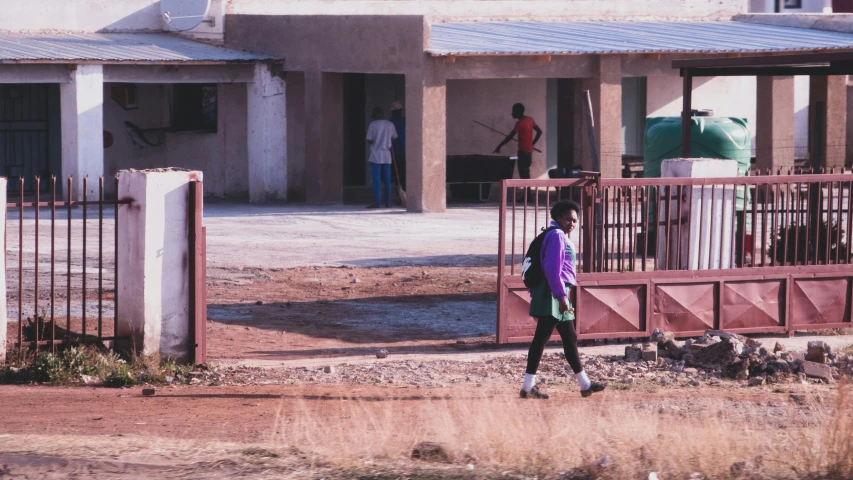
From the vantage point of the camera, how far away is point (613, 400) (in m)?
8.83

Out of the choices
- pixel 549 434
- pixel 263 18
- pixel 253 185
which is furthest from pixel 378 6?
pixel 549 434

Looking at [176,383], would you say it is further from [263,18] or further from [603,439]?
[263,18]

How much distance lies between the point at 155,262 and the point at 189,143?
49.9 ft

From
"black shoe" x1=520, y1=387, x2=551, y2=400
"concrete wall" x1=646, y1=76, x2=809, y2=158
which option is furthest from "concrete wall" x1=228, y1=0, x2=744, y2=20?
"black shoe" x1=520, y1=387, x2=551, y2=400

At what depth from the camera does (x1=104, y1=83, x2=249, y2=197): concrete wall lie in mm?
23938

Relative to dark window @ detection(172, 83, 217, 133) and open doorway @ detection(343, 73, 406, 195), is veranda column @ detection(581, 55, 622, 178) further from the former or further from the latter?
dark window @ detection(172, 83, 217, 133)

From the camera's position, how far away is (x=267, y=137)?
22.6m

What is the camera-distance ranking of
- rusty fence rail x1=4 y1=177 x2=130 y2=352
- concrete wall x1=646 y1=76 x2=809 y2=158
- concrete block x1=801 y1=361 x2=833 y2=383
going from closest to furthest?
rusty fence rail x1=4 y1=177 x2=130 y2=352 < concrete block x1=801 y1=361 x2=833 y2=383 < concrete wall x1=646 y1=76 x2=809 y2=158

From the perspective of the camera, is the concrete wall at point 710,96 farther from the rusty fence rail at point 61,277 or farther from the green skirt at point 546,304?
the green skirt at point 546,304

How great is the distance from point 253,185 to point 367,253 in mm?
6921

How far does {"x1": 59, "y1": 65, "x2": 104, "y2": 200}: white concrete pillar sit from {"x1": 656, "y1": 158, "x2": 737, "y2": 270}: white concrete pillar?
474 inches

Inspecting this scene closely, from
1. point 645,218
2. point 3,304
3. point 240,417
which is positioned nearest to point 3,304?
point 3,304

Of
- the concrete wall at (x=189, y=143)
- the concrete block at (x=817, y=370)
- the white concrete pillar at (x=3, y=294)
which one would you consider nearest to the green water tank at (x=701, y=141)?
the concrete block at (x=817, y=370)

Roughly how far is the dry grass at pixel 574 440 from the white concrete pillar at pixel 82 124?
547 inches
